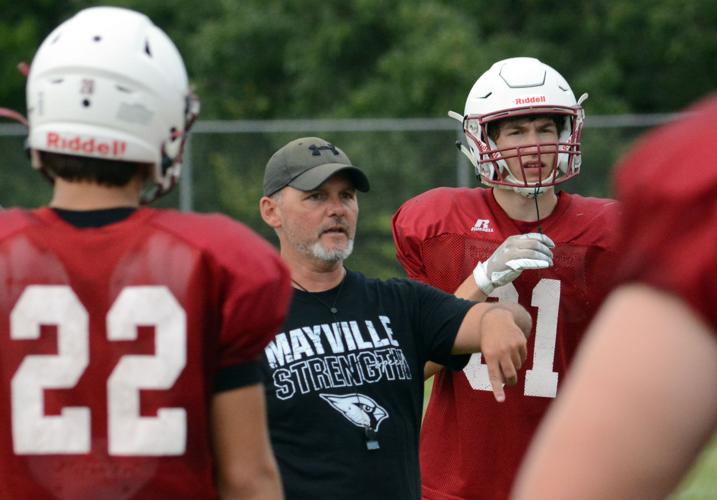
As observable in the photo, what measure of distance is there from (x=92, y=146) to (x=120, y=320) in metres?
0.29

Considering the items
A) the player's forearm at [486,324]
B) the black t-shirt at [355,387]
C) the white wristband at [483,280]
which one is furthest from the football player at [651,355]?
the white wristband at [483,280]

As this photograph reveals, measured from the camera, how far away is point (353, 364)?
329cm

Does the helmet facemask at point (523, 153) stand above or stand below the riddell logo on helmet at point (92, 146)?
above

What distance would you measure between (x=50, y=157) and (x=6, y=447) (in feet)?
1.61

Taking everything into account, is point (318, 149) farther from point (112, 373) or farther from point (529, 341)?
point (112, 373)

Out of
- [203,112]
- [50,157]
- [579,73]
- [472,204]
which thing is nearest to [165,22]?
[203,112]

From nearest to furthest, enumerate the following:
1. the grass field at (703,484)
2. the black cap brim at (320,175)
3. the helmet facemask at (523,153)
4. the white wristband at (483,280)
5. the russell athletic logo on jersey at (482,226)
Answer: the black cap brim at (320,175) < the white wristband at (483,280) < the helmet facemask at (523,153) < the russell athletic logo on jersey at (482,226) < the grass field at (703,484)

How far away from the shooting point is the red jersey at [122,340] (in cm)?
207

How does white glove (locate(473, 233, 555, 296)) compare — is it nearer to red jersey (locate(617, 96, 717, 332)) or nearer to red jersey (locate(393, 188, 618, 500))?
red jersey (locate(393, 188, 618, 500))

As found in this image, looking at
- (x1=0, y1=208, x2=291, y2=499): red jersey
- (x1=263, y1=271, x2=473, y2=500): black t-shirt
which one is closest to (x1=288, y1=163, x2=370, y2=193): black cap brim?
(x1=263, y1=271, x2=473, y2=500): black t-shirt

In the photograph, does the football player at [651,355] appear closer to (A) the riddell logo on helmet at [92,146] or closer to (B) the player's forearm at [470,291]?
(A) the riddell logo on helmet at [92,146]

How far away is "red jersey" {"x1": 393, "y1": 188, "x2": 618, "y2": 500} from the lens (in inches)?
149

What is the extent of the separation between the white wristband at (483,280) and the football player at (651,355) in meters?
2.47

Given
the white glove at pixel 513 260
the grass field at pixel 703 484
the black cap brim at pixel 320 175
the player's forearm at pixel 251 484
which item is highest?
the black cap brim at pixel 320 175
